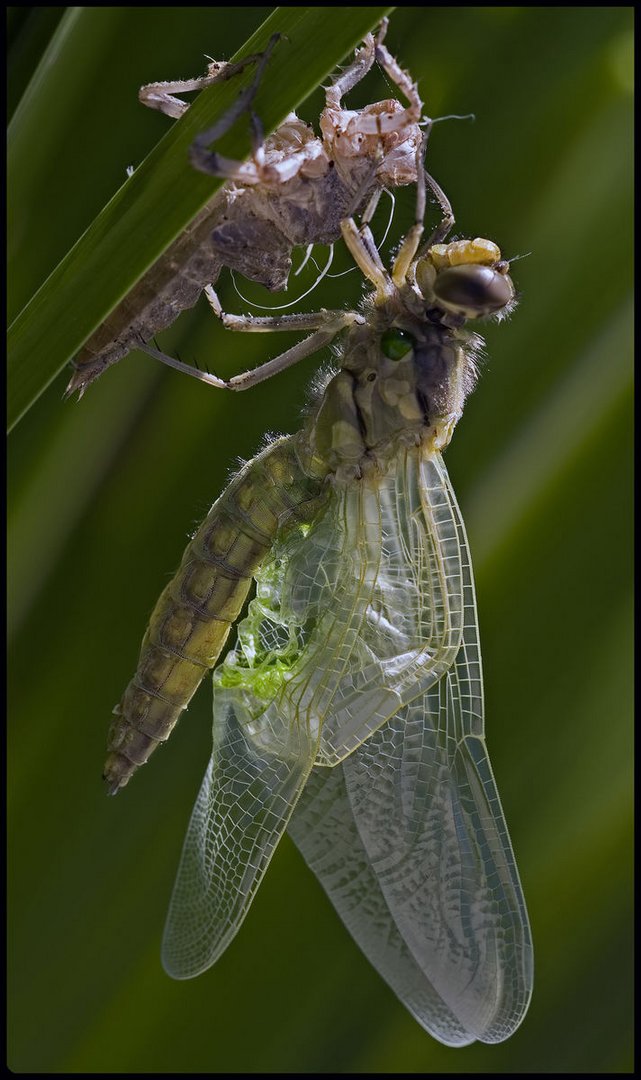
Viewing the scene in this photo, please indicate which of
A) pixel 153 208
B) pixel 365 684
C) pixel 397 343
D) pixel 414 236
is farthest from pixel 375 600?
pixel 153 208

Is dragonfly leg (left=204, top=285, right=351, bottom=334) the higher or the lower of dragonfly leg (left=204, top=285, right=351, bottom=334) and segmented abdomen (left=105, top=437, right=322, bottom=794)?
the higher

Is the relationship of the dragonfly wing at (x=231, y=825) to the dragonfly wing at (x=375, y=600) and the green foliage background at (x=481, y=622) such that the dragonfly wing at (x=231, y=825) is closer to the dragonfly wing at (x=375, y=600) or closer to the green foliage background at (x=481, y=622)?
the dragonfly wing at (x=375, y=600)

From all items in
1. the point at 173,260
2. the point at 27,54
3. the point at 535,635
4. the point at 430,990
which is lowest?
the point at 430,990

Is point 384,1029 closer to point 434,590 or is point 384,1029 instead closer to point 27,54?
point 434,590

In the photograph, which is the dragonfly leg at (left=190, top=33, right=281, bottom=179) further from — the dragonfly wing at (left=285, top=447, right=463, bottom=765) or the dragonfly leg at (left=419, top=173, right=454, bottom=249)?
the dragonfly wing at (left=285, top=447, right=463, bottom=765)

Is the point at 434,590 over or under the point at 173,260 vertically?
under

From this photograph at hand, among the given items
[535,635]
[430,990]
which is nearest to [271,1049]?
[430,990]

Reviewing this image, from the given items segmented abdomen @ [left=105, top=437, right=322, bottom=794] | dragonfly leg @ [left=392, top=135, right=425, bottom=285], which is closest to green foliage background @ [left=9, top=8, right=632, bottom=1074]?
segmented abdomen @ [left=105, top=437, right=322, bottom=794]

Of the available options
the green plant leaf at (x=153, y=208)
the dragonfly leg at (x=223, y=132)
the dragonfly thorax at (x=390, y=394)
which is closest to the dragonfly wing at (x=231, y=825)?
the dragonfly thorax at (x=390, y=394)
